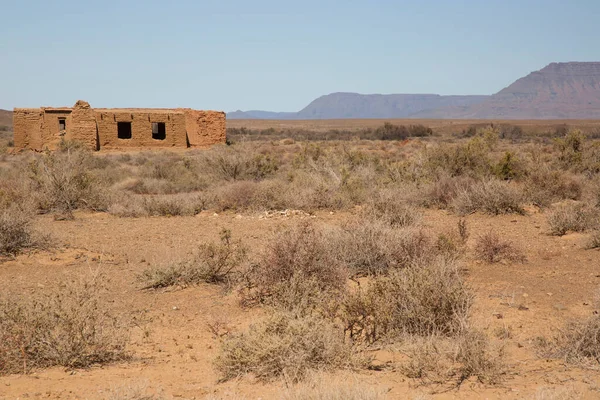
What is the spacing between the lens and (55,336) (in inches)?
203

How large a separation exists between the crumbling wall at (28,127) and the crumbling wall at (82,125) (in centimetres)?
185

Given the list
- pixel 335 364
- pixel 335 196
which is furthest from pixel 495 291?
pixel 335 196

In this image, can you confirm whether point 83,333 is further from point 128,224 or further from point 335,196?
point 335,196

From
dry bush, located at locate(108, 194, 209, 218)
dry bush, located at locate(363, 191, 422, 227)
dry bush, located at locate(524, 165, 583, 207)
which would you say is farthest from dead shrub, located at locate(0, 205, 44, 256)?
dry bush, located at locate(524, 165, 583, 207)

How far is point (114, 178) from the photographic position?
19812mm

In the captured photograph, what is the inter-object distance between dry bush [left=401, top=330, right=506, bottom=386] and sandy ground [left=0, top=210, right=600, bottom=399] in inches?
4.4

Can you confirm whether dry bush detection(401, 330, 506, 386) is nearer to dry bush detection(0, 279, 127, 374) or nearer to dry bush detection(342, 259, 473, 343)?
dry bush detection(342, 259, 473, 343)

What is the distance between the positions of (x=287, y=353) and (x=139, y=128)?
26.4 metres

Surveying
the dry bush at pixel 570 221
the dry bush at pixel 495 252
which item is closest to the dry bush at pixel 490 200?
the dry bush at pixel 570 221

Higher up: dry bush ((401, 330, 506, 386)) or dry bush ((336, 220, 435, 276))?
dry bush ((336, 220, 435, 276))

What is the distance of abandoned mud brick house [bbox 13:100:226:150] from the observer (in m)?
28.0

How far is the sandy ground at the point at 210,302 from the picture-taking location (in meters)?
4.59

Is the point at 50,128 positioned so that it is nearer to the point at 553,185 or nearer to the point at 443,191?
the point at 443,191

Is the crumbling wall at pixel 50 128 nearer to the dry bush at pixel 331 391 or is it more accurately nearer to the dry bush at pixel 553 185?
the dry bush at pixel 553 185
